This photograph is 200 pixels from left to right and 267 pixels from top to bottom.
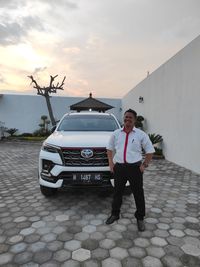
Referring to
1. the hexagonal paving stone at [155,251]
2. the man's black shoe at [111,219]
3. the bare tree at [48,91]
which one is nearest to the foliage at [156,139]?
the man's black shoe at [111,219]

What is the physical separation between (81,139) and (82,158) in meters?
0.40

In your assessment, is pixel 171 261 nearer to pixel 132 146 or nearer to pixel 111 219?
pixel 111 219

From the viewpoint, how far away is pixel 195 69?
7059mm

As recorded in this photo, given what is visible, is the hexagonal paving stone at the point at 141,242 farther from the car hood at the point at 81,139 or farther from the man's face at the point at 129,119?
the car hood at the point at 81,139

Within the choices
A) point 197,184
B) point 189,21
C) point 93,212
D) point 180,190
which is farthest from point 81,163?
point 189,21

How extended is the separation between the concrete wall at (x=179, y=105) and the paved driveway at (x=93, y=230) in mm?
1869

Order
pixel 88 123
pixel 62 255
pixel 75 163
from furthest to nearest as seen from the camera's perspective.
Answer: pixel 88 123 < pixel 75 163 < pixel 62 255

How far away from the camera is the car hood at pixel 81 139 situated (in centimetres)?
436

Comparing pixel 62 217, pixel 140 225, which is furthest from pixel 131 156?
pixel 62 217

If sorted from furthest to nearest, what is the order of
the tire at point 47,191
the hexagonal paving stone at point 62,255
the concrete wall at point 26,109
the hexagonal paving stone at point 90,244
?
1. the concrete wall at point 26,109
2. the tire at point 47,191
3. the hexagonal paving stone at point 90,244
4. the hexagonal paving stone at point 62,255

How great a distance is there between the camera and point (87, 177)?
4203 mm

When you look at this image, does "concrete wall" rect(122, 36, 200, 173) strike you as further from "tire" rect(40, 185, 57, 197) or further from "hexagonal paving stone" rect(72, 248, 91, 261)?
"hexagonal paving stone" rect(72, 248, 91, 261)

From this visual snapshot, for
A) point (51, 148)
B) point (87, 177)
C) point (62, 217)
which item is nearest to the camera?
point (62, 217)

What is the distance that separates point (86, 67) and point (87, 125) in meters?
8.76
